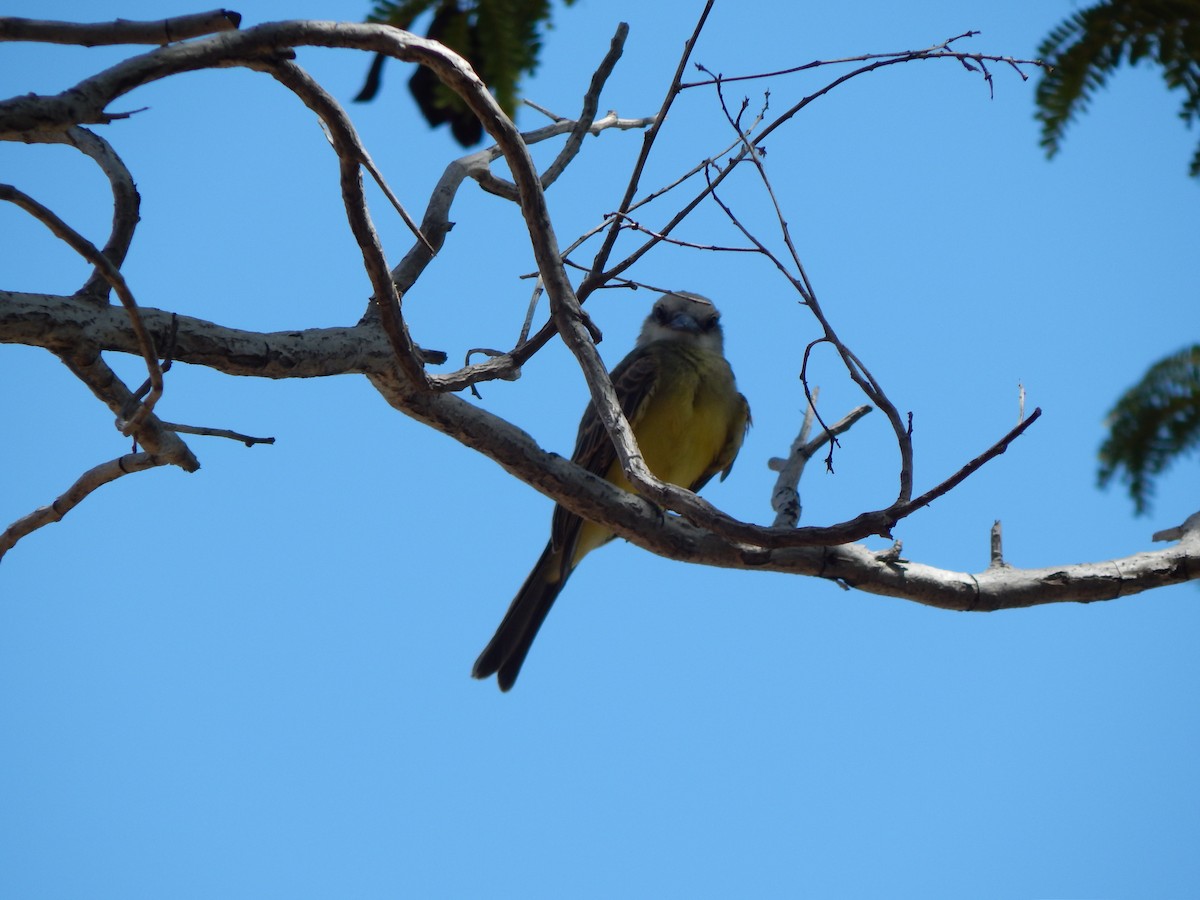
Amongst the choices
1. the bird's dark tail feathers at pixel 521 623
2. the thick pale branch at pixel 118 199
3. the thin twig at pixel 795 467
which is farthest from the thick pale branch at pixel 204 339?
the bird's dark tail feathers at pixel 521 623

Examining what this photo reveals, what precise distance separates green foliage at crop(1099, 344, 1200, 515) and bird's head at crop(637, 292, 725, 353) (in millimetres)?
4058

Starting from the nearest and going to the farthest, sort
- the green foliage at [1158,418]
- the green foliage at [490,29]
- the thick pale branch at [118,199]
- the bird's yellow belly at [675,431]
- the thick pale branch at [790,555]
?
the green foliage at [490,29], the green foliage at [1158,418], the thick pale branch at [118,199], the thick pale branch at [790,555], the bird's yellow belly at [675,431]

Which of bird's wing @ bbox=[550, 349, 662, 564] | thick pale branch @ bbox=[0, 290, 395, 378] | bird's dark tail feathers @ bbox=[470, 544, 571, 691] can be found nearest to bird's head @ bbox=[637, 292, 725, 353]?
bird's wing @ bbox=[550, 349, 662, 564]

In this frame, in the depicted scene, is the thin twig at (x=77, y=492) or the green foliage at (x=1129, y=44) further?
the thin twig at (x=77, y=492)

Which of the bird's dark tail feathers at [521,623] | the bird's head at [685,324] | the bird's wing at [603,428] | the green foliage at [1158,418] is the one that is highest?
the bird's head at [685,324]

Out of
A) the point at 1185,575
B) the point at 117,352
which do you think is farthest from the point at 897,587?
the point at 117,352

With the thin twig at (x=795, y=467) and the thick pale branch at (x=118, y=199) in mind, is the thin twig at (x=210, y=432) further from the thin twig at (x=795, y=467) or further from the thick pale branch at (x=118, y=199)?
the thin twig at (x=795, y=467)

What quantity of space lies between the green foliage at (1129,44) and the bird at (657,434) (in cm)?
368

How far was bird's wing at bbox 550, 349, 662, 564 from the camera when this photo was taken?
605 cm

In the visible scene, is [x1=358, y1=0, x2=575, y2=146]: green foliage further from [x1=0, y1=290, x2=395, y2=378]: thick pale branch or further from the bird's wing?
the bird's wing

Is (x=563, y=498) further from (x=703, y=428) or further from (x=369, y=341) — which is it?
(x=703, y=428)

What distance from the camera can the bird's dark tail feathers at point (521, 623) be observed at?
6188 millimetres

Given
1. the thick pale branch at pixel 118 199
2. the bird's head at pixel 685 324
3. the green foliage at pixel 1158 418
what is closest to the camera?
the green foliage at pixel 1158 418

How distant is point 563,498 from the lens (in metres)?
4.16
